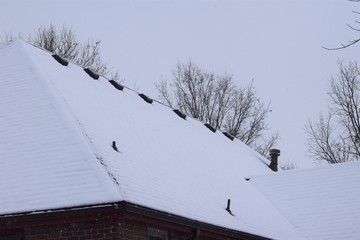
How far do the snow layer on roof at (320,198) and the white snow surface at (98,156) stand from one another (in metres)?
0.53

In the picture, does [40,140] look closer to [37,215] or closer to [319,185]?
[37,215]

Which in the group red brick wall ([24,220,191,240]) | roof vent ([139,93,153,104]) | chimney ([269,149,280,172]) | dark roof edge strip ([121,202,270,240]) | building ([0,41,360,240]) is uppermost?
roof vent ([139,93,153,104])

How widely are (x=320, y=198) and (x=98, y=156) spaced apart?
8.69 metres

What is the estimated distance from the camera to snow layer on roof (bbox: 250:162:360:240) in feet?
53.8

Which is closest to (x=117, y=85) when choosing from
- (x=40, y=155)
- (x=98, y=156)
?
(x=40, y=155)

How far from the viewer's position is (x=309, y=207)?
17.6m

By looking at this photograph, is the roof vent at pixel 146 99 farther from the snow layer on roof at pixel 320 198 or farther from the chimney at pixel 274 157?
the chimney at pixel 274 157

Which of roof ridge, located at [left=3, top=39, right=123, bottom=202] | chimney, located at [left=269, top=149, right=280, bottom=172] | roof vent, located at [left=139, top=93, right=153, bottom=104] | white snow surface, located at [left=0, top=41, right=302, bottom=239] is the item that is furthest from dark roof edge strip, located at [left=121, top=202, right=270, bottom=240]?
chimney, located at [left=269, top=149, right=280, bottom=172]

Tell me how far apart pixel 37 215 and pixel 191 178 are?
5.19 m

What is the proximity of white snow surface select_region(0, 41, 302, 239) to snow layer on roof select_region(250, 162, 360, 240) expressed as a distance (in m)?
0.53

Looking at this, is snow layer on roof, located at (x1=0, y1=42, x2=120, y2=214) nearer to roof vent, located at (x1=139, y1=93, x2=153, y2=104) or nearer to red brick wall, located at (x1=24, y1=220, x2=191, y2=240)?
red brick wall, located at (x1=24, y1=220, x2=191, y2=240)

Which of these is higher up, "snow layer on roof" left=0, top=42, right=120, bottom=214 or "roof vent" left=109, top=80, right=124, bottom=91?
"roof vent" left=109, top=80, right=124, bottom=91

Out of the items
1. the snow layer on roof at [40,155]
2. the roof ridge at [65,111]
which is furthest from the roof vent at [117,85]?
the snow layer on roof at [40,155]

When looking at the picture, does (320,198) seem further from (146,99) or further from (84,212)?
(84,212)
